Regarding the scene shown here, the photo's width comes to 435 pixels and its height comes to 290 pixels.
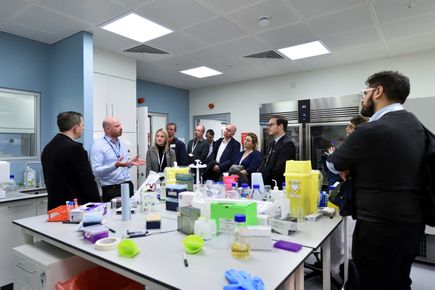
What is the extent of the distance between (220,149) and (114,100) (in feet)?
6.01

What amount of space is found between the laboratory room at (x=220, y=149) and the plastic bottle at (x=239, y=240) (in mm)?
10

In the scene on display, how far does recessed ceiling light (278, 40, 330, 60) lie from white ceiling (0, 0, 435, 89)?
14cm

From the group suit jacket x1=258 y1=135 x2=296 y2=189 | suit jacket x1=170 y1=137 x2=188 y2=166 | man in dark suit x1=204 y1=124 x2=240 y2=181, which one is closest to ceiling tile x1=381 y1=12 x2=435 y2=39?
suit jacket x1=258 y1=135 x2=296 y2=189

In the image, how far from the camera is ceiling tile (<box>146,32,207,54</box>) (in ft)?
12.2

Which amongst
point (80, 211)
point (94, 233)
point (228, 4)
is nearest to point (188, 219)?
point (94, 233)

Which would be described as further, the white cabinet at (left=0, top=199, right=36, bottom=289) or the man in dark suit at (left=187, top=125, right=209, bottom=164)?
the man in dark suit at (left=187, top=125, right=209, bottom=164)

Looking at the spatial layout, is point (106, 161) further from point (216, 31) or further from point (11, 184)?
point (216, 31)

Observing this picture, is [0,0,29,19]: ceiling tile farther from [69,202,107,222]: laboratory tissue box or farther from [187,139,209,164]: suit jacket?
[187,139,209,164]: suit jacket

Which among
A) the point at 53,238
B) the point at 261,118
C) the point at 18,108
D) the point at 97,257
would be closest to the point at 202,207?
the point at 97,257

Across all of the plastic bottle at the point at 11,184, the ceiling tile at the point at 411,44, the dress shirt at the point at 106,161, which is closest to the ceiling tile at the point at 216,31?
the dress shirt at the point at 106,161

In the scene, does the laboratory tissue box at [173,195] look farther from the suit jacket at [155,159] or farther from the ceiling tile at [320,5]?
the ceiling tile at [320,5]

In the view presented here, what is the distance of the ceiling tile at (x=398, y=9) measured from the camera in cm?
281

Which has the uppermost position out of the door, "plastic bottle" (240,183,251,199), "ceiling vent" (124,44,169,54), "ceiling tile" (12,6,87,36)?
"ceiling tile" (12,6,87,36)

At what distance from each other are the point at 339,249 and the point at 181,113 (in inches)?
202
